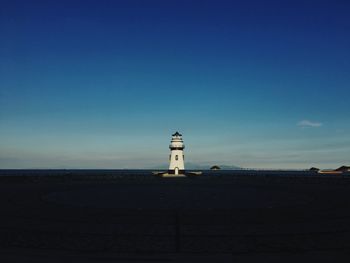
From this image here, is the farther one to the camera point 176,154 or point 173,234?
point 176,154

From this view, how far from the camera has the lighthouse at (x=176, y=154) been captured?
8805 cm

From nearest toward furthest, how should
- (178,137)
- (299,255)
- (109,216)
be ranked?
1. (299,255)
2. (109,216)
3. (178,137)

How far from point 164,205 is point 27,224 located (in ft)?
39.4

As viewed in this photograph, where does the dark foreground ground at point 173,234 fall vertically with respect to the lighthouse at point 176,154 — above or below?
below

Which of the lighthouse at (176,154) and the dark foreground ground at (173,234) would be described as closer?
the dark foreground ground at (173,234)

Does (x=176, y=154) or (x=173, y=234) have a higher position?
(x=176, y=154)

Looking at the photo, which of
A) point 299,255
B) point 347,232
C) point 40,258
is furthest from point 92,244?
point 347,232

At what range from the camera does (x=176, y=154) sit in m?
88.8

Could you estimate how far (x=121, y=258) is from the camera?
11977mm

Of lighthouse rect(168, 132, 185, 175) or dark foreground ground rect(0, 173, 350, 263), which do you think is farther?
lighthouse rect(168, 132, 185, 175)

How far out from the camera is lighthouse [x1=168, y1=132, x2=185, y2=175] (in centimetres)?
8805

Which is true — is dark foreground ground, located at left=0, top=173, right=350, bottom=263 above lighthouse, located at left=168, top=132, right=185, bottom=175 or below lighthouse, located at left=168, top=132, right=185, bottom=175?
below

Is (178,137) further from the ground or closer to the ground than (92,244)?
further from the ground

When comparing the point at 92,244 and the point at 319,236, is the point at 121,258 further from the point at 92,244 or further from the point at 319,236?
the point at 319,236
